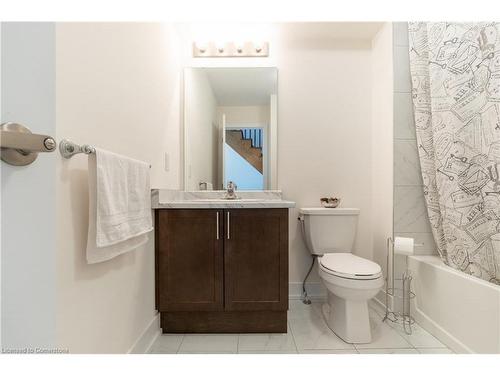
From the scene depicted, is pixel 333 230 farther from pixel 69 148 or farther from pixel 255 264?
pixel 69 148

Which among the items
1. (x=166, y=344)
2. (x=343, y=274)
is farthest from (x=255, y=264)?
(x=166, y=344)

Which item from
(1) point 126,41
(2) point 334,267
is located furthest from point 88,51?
(2) point 334,267

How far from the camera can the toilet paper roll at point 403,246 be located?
5.14 ft

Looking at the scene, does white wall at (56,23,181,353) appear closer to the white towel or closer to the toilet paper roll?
the white towel

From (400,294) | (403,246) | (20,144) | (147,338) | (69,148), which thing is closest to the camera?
(20,144)

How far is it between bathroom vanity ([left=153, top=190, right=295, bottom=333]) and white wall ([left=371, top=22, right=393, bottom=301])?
93cm

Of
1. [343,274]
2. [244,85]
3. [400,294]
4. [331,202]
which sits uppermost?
[244,85]

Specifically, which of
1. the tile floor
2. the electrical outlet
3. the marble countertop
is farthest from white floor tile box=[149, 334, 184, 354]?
the electrical outlet

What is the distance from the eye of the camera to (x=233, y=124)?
2.10m

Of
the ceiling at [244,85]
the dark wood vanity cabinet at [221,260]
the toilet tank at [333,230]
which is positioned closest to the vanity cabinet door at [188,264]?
the dark wood vanity cabinet at [221,260]

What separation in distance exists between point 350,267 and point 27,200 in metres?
1.53

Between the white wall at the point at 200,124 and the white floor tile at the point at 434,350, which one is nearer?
the white floor tile at the point at 434,350

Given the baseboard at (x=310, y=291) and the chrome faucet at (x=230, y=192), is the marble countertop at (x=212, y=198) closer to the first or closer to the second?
the chrome faucet at (x=230, y=192)

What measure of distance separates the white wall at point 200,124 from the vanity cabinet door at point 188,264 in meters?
0.67
